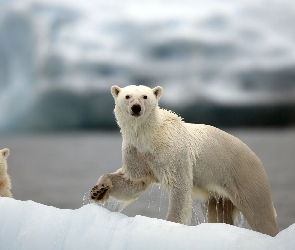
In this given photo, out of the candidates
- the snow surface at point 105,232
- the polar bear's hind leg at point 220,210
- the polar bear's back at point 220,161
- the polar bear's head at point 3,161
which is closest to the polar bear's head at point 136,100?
the polar bear's back at point 220,161

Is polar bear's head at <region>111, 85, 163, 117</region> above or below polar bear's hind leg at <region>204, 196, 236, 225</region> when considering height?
above

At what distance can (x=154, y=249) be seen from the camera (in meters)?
2.05

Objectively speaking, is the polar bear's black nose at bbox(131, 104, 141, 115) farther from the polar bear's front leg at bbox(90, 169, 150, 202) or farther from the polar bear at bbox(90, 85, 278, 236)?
the polar bear's front leg at bbox(90, 169, 150, 202)

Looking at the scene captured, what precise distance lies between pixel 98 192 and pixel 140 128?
0.33 m

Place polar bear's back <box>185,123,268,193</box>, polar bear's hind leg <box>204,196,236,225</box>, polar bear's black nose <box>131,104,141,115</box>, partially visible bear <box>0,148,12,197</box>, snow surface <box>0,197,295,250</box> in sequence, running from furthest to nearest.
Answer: partially visible bear <box>0,148,12,197</box> → polar bear's hind leg <box>204,196,236,225</box> → polar bear's back <box>185,123,268,193</box> → polar bear's black nose <box>131,104,141,115</box> → snow surface <box>0,197,295,250</box>

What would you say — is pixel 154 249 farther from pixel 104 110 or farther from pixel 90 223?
pixel 104 110

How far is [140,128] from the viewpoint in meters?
2.40

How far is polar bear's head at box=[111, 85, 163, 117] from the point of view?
90.4 inches

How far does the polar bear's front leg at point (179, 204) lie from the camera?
92.8 inches

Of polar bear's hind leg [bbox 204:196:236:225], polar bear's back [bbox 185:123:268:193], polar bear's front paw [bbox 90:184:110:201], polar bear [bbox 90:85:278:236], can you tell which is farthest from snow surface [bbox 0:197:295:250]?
polar bear's hind leg [bbox 204:196:236:225]

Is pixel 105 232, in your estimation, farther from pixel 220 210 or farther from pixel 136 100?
pixel 220 210

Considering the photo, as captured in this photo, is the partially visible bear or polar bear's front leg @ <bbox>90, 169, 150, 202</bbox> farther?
the partially visible bear

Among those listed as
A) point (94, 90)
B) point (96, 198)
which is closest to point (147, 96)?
point (96, 198)

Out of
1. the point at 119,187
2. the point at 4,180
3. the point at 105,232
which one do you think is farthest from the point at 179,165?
the point at 4,180
